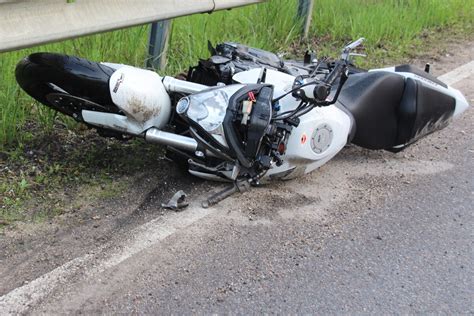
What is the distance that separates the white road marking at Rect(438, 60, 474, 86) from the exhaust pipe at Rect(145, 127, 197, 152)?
10.2ft

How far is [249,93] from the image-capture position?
331 cm

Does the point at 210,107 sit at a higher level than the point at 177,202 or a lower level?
higher

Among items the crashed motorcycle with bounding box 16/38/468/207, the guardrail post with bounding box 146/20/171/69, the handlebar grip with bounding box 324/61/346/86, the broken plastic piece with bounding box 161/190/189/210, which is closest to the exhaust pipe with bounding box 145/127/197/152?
the crashed motorcycle with bounding box 16/38/468/207

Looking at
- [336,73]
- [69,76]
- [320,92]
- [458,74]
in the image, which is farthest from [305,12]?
[69,76]

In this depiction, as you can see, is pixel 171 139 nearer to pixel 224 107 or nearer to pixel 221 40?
pixel 224 107

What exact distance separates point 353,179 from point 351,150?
1.49ft

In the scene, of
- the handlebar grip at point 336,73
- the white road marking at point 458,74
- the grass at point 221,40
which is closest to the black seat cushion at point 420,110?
the handlebar grip at point 336,73

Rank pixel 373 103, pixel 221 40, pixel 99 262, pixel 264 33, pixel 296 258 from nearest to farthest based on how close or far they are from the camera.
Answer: pixel 99 262, pixel 296 258, pixel 373 103, pixel 221 40, pixel 264 33

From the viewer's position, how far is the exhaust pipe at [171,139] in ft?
11.1

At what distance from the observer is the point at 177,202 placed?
3457mm

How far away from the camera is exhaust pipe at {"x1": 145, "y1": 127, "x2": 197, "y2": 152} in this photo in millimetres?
3395

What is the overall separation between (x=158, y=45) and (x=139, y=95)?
1420 mm

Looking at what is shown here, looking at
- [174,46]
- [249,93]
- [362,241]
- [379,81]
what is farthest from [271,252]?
[174,46]

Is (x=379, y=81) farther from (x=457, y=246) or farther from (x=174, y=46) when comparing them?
(x=174, y=46)
